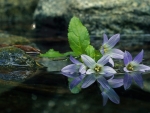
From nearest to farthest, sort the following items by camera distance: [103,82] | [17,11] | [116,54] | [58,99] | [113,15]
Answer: [58,99] < [103,82] < [116,54] < [113,15] < [17,11]

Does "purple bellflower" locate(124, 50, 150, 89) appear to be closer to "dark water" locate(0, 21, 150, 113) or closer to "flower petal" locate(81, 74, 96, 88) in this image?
"dark water" locate(0, 21, 150, 113)

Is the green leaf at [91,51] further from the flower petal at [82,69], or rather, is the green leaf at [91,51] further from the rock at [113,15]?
the rock at [113,15]

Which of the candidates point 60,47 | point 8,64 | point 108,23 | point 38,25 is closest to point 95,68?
point 8,64

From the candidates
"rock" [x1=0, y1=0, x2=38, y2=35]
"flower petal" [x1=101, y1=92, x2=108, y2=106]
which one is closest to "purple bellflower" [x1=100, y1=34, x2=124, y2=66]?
"flower petal" [x1=101, y1=92, x2=108, y2=106]

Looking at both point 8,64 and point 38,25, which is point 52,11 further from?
point 8,64

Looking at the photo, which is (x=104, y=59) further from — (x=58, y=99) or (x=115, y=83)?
(x=58, y=99)

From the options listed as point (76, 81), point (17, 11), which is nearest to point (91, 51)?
point (76, 81)

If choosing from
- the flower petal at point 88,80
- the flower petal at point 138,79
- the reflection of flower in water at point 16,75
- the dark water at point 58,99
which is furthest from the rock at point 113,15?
the dark water at point 58,99
